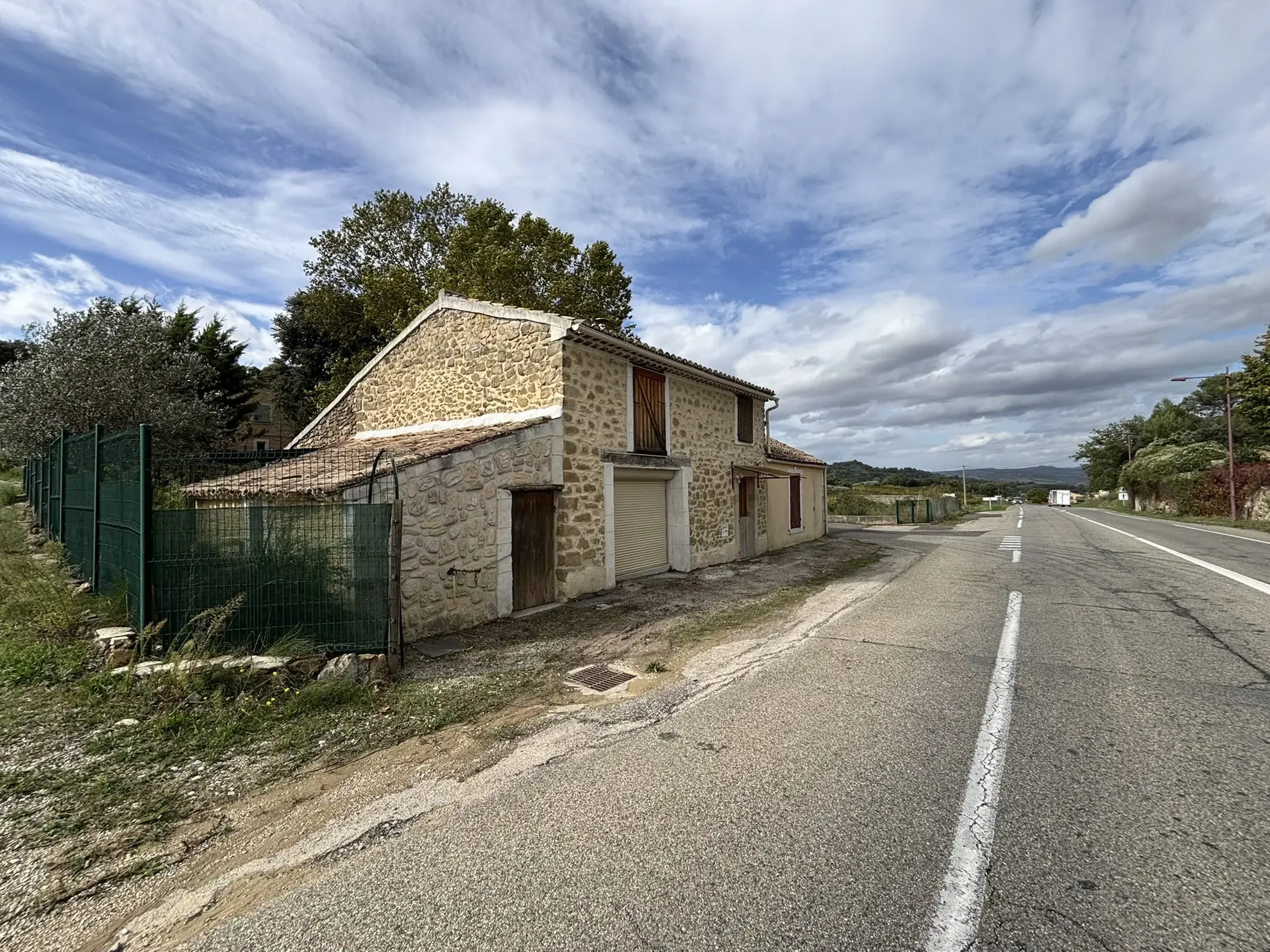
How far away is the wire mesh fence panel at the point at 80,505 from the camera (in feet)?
21.4

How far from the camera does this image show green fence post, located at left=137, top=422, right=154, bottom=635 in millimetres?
4867

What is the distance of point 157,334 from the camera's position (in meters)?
15.0

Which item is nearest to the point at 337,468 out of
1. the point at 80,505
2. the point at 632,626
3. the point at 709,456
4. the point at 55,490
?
the point at 80,505

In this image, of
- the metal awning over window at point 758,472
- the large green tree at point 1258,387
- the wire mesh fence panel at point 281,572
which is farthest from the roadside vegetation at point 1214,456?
the wire mesh fence panel at point 281,572

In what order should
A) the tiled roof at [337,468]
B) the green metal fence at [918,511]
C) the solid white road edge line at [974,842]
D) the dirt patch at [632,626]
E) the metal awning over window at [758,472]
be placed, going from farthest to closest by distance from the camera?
the green metal fence at [918,511] < the metal awning over window at [758,472] < the tiled roof at [337,468] < the dirt patch at [632,626] < the solid white road edge line at [974,842]

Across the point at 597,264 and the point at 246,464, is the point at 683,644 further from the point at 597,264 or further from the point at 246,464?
the point at 597,264

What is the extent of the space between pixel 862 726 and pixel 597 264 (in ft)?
71.4

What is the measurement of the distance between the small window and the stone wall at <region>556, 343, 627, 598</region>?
16.7 feet

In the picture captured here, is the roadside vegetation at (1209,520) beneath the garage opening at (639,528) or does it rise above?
beneath

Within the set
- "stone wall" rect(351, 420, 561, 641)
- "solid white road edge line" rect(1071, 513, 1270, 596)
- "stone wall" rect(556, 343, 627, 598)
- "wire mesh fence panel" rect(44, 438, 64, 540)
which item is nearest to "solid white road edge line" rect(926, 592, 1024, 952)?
"stone wall" rect(351, 420, 561, 641)

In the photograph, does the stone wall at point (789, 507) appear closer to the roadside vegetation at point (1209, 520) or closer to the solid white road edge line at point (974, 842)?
the solid white road edge line at point (974, 842)

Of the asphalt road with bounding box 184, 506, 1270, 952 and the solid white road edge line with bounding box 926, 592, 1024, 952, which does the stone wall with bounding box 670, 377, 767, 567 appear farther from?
the solid white road edge line with bounding box 926, 592, 1024, 952

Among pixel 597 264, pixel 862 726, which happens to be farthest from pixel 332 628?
pixel 597 264

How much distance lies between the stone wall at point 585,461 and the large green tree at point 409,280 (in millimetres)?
10889
